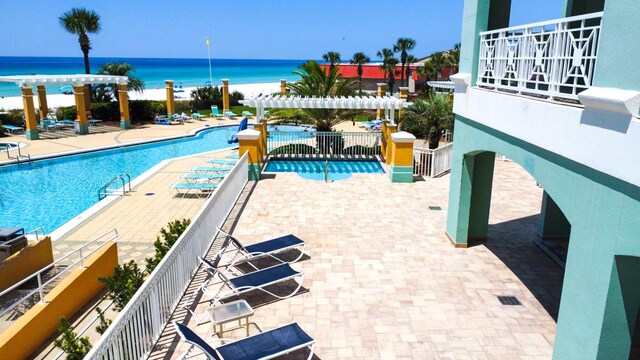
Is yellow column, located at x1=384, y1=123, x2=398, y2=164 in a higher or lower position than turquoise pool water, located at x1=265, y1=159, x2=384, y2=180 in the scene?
higher

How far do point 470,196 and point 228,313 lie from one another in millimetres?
5550

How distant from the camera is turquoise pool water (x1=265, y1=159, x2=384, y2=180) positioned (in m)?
16.7

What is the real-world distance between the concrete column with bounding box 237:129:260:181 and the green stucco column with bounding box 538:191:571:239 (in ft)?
28.8

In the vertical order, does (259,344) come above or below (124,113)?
below

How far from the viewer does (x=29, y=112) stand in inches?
975

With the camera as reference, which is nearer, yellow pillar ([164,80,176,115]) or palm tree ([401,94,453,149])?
palm tree ([401,94,453,149])

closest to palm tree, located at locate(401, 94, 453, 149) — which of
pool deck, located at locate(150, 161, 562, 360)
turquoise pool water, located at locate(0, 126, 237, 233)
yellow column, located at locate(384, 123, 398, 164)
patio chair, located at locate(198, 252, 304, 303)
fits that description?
yellow column, located at locate(384, 123, 398, 164)

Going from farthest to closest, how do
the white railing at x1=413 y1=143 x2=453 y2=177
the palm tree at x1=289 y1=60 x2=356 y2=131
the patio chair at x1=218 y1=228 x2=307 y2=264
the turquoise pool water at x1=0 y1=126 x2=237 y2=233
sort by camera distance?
the palm tree at x1=289 y1=60 x2=356 y2=131 < the white railing at x1=413 y1=143 x2=453 y2=177 < the turquoise pool water at x1=0 y1=126 x2=237 y2=233 < the patio chair at x1=218 y1=228 x2=307 y2=264

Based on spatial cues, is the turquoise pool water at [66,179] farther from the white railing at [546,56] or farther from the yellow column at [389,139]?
the white railing at [546,56]

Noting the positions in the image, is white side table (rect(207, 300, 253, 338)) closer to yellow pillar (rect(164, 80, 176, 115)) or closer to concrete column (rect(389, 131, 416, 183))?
concrete column (rect(389, 131, 416, 183))

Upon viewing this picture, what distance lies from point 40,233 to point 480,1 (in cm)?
1230

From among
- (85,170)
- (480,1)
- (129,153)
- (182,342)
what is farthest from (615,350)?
(129,153)

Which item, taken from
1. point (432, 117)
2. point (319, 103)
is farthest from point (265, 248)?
point (432, 117)

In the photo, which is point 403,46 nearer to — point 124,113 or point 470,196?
point 124,113
